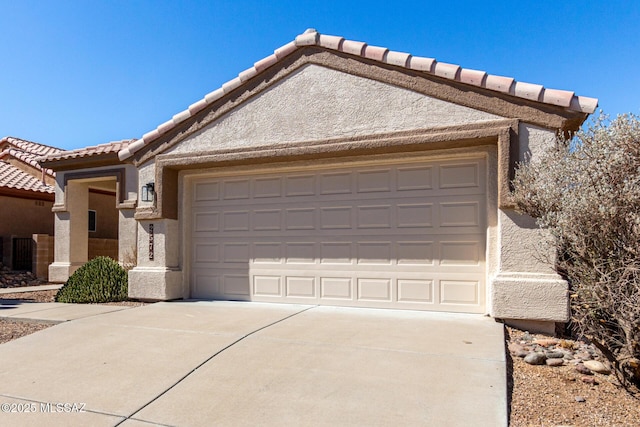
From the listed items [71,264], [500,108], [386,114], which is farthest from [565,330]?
[71,264]

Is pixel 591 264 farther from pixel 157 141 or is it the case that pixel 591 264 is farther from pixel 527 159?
pixel 157 141

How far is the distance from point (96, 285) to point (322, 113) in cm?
589

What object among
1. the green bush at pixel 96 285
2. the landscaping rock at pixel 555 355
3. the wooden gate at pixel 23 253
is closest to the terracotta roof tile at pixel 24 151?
the wooden gate at pixel 23 253

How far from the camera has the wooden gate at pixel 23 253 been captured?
15.0 m

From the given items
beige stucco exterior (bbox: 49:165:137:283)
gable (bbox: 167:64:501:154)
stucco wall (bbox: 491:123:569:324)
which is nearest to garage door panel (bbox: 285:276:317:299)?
gable (bbox: 167:64:501:154)

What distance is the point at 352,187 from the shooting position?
26.1 ft

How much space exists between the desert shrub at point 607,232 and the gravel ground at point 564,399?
295mm

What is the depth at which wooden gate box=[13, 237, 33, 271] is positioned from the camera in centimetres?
1498

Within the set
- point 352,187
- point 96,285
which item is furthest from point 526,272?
point 96,285

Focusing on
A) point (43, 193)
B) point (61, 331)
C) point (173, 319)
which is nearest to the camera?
point (61, 331)

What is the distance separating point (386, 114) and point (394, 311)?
3243 mm

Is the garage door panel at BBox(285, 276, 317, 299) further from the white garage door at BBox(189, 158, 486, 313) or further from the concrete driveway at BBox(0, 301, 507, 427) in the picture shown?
the concrete driveway at BBox(0, 301, 507, 427)

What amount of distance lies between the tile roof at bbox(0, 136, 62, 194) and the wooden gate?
1.78m

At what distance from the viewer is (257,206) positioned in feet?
28.5
